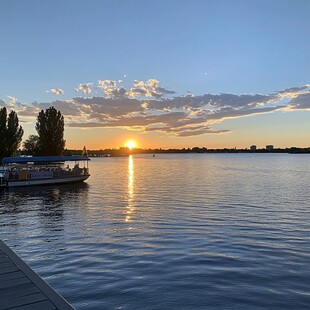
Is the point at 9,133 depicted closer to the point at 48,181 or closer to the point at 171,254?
the point at 48,181

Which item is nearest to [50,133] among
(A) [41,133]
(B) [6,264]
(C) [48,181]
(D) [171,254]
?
(A) [41,133]

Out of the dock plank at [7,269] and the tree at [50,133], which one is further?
the tree at [50,133]

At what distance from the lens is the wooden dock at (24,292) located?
5820 millimetres

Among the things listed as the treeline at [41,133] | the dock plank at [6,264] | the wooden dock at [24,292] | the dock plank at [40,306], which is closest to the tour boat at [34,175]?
the treeline at [41,133]

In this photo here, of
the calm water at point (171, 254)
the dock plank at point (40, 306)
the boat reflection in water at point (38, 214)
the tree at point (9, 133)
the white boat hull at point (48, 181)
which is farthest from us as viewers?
the tree at point (9, 133)

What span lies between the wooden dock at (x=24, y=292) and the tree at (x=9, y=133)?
81699 mm

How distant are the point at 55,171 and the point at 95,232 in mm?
38104

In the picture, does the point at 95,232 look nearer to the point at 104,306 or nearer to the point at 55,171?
the point at 104,306

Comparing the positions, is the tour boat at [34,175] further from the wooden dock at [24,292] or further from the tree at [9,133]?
the wooden dock at [24,292]

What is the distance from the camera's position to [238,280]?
42.2 feet

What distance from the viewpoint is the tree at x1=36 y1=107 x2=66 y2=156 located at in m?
87.1

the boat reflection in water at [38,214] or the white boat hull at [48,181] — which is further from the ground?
the white boat hull at [48,181]

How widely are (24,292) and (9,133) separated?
277ft

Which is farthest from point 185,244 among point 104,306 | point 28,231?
point 28,231
